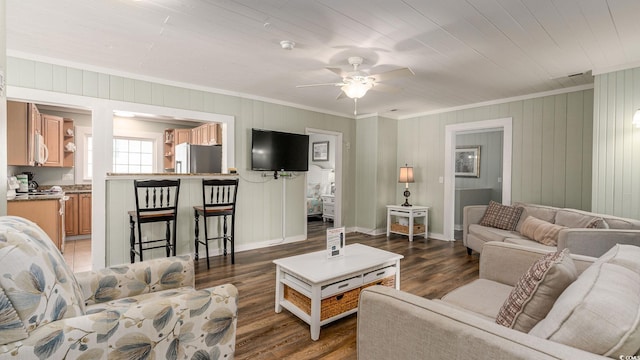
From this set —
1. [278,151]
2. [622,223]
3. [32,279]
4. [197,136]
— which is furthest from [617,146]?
[197,136]

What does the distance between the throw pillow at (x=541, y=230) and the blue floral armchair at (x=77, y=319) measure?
11.1ft

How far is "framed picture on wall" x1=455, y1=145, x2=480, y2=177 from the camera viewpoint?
23.2 feet

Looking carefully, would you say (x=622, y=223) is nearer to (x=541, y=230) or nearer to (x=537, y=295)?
(x=541, y=230)

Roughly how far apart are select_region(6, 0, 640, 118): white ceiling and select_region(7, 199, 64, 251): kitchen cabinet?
6.16ft

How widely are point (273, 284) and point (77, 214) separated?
4.47m

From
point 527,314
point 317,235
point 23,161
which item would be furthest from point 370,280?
point 23,161

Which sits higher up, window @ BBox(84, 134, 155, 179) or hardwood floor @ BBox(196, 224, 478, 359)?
window @ BBox(84, 134, 155, 179)

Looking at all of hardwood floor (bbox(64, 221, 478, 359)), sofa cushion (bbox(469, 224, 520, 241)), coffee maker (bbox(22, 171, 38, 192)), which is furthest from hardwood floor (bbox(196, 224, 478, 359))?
coffee maker (bbox(22, 171, 38, 192))

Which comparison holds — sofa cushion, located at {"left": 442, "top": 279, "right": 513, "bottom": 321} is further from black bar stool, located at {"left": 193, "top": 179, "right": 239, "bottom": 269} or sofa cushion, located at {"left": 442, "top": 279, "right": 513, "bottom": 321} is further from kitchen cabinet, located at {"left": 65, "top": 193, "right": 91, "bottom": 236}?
kitchen cabinet, located at {"left": 65, "top": 193, "right": 91, "bottom": 236}

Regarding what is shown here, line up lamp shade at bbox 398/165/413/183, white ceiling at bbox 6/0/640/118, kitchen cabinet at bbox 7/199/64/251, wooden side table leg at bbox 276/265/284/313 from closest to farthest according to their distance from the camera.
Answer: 1. white ceiling at bbox 6/0/640/118
2. wooden side table leg at bbox 276/265/284/313
3. kitchen cabinet at bbox 7/199/64/251
4. lamp shade at bbox 398/165/413/183

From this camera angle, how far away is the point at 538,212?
3.82 meters

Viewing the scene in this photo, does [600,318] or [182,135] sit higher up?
[182,135]

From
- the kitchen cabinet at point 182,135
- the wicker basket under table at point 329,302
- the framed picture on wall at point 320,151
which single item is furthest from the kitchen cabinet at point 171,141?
the wicker basket under table at point 329,302

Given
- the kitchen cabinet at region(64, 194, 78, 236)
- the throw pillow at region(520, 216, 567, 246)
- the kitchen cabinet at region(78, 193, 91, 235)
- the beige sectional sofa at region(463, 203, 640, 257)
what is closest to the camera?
the beige sectional sofa at region(463, 203, 640, 257)
